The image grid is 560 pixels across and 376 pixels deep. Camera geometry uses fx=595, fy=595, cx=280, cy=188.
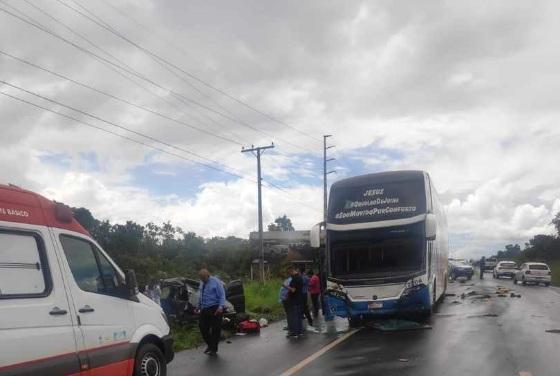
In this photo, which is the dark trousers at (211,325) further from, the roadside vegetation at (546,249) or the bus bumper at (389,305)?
the roadside vegetation at (546,249)

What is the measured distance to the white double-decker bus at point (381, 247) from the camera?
14.1 m

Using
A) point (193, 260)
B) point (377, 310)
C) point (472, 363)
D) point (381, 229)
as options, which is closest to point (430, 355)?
point (472, 363)

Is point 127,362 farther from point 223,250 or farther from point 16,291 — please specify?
point 223,250

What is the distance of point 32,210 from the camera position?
6.06 metres

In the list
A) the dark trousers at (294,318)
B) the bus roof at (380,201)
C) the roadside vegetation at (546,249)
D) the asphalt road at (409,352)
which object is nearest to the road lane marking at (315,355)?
the asphalt road at (409,352)

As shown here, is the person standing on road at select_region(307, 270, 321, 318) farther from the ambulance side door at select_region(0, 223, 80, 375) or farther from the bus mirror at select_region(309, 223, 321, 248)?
the ambulance side door at select_region(0, 223, 80, 375)

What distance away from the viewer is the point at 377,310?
46.0ft

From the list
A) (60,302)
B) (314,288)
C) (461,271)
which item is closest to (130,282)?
(60,302)

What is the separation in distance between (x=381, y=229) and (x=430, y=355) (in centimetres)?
508

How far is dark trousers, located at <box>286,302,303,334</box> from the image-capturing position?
45.0 feet

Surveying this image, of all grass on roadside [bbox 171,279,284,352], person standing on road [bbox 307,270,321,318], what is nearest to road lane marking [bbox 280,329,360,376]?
grass on roadside [bbox 171,279,284,352]

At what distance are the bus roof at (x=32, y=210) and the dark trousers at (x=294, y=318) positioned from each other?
7.90 metres

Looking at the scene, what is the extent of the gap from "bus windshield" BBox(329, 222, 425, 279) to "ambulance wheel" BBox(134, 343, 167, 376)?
300 inches

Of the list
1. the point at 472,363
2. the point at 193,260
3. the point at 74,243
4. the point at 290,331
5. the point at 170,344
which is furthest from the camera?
the point at 193,260
